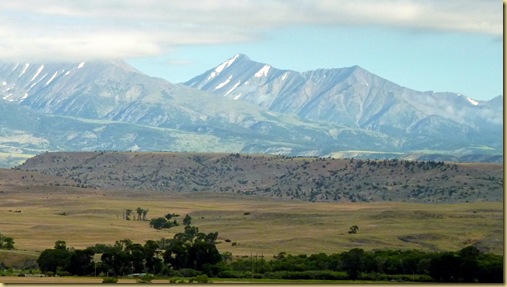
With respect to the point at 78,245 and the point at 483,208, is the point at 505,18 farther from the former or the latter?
the point at 483,208

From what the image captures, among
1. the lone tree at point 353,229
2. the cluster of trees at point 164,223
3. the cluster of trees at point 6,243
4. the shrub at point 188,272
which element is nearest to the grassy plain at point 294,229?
the lone tree at point 353,229

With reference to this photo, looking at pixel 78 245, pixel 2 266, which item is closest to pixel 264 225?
pixel 78 245

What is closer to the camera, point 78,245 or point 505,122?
point 505,122

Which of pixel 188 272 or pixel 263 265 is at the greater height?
pixel 263 265

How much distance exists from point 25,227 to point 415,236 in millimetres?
57914

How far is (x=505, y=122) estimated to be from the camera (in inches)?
2009

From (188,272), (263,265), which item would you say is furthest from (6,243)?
(188,272)

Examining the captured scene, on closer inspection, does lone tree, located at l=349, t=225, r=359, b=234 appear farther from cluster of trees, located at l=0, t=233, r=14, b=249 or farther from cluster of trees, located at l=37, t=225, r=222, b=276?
cluster of trees, located at l=37, t=225, r=222, b=276

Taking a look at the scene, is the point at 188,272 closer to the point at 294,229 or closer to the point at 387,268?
the point at 387,268

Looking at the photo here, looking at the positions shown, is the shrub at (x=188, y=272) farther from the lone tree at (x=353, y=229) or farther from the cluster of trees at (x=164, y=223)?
the cluster of trees at (x=164, y=223)

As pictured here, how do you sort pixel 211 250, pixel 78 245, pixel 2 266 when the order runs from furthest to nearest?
pixel 78 245 < pixel 2 266 < pixel 211 250

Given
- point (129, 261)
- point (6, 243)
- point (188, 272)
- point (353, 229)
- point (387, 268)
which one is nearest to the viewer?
point (188, 272)

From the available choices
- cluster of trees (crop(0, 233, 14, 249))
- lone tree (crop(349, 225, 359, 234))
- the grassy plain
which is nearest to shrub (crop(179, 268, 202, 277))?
the grassy plain

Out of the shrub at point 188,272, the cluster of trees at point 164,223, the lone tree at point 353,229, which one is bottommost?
the shrub at point 188,272
